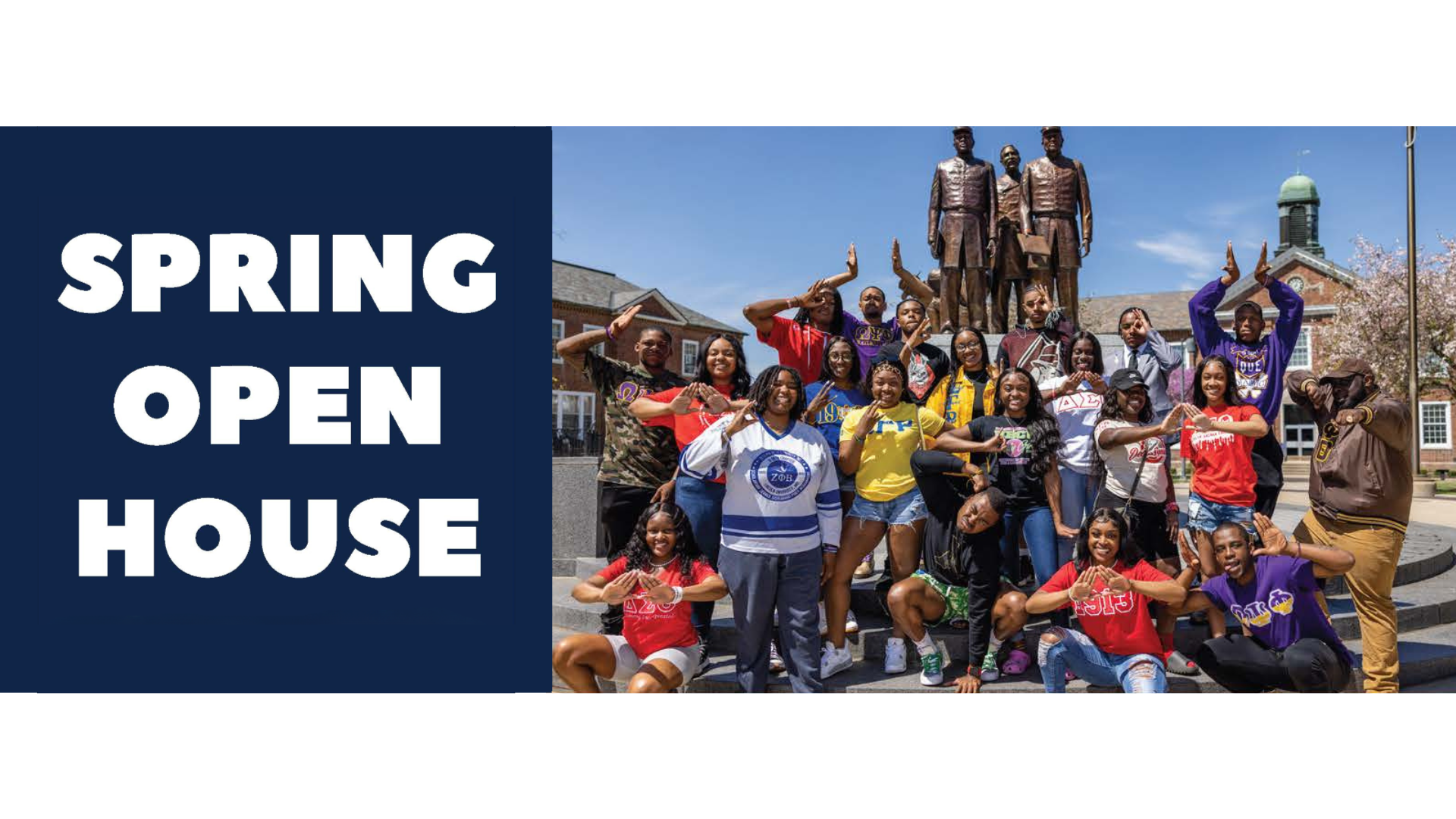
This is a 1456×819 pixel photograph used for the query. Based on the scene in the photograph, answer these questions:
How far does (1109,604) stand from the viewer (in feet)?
15.3

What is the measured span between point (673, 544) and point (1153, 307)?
5090 cm

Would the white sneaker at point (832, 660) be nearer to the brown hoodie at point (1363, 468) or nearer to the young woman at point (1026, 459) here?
the young woman at point (1026, 459)

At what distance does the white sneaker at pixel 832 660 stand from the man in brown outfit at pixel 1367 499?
2.43 m

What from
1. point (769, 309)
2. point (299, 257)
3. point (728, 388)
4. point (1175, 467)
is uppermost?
point (299, 257)

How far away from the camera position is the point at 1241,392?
20.1ft

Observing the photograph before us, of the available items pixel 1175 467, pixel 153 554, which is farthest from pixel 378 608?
pixel 1175 467

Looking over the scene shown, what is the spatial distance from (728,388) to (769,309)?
26.1 inches

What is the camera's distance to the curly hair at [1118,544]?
185 inches

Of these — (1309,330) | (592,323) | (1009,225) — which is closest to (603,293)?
(592,323)

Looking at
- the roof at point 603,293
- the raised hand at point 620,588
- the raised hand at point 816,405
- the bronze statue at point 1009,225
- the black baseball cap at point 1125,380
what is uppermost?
the roof at point 603,293

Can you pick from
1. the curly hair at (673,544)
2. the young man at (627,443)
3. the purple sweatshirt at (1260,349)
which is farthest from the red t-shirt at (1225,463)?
the young man at (627,443)

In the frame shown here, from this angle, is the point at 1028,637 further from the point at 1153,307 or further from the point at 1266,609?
the point at 1153,307

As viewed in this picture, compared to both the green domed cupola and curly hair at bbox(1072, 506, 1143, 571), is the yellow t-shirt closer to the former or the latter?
curly hair at bbox(1072, 506, 1143, 571)

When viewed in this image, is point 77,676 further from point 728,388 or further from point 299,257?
point 728,388
